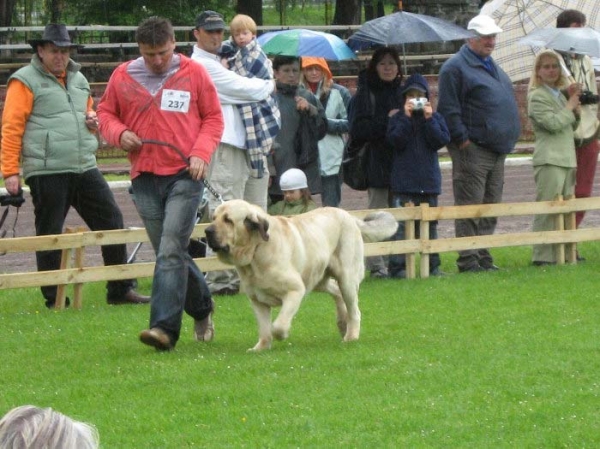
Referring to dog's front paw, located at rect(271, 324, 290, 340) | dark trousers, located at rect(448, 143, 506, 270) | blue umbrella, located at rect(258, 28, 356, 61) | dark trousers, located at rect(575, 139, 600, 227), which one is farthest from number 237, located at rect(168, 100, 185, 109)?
dark trousers, located at rect(575, 139, 600, 227)

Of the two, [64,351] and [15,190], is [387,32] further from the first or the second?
[64,351]

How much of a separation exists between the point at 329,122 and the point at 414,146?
127cm

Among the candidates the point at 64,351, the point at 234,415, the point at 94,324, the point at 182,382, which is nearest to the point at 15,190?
the point at 94,324

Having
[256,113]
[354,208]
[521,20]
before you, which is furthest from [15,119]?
[354,208]

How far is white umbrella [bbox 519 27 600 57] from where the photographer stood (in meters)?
13.9

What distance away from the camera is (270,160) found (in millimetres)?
13711

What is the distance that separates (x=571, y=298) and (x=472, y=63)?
3147mm

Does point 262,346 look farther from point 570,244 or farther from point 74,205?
point 570,244

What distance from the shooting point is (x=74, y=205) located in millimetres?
12445

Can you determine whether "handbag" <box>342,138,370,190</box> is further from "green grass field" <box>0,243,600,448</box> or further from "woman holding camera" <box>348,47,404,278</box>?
"green grass field" <box>0,243,600,448</box>

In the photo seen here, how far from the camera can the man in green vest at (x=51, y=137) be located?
11.7 meters

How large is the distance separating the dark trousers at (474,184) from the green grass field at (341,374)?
1620 millimetres

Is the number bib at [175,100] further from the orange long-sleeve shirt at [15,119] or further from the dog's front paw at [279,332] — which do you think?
the orange long-sleeve shirt at [15,119]

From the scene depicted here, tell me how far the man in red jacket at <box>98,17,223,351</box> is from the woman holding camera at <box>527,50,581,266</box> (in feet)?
17.9
